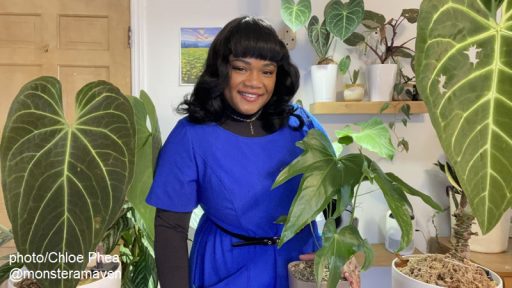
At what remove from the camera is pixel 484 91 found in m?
0.34

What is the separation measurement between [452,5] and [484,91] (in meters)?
0.09

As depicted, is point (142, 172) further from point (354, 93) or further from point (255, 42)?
point (354, 93)

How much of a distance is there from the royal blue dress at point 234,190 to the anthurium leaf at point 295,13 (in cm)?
72

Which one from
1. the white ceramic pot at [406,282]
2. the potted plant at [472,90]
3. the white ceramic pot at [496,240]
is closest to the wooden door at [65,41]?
the white ceramic pot at [406,282]

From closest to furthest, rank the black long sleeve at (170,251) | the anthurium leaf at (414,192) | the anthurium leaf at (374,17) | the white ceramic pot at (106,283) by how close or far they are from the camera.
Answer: the anthurium leaf at (414,192)
the white ceramic pot at (106,283)
the black long sleeve at (170,251)
the anthurium leaf at (374,17)

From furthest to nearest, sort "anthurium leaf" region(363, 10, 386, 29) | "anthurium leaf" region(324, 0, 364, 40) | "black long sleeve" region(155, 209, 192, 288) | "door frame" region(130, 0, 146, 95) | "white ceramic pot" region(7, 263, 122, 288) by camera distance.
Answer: "door frame" region(130, 0, 146, 95)
"anthurium leaf" region(363, 10, 386, 29)
"anthurium leaf" region(324, 0, 364, 40)
"black long sleeve" region(155, 209, 192, 288)
"white ceramic pot" region(7, 263, 122, 288)

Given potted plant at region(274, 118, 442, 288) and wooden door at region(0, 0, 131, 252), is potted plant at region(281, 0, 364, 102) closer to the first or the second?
wooden door at region(0, 0, 131, 252)

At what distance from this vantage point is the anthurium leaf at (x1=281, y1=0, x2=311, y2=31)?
4.83 feet

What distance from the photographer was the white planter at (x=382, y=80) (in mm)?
1606

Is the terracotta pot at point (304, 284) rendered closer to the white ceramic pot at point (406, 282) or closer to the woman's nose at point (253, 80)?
the white ceramic pot at point (406, 282)

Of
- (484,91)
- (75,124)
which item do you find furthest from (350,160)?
(75,124)

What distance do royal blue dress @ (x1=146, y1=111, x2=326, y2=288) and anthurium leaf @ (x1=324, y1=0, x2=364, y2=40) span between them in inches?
28.1

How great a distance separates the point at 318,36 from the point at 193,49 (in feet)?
1.97

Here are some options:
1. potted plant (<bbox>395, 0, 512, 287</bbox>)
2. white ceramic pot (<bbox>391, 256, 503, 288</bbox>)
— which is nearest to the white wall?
white ceramic pot (<bbox>391, 256, 503, 288</bbox>)
